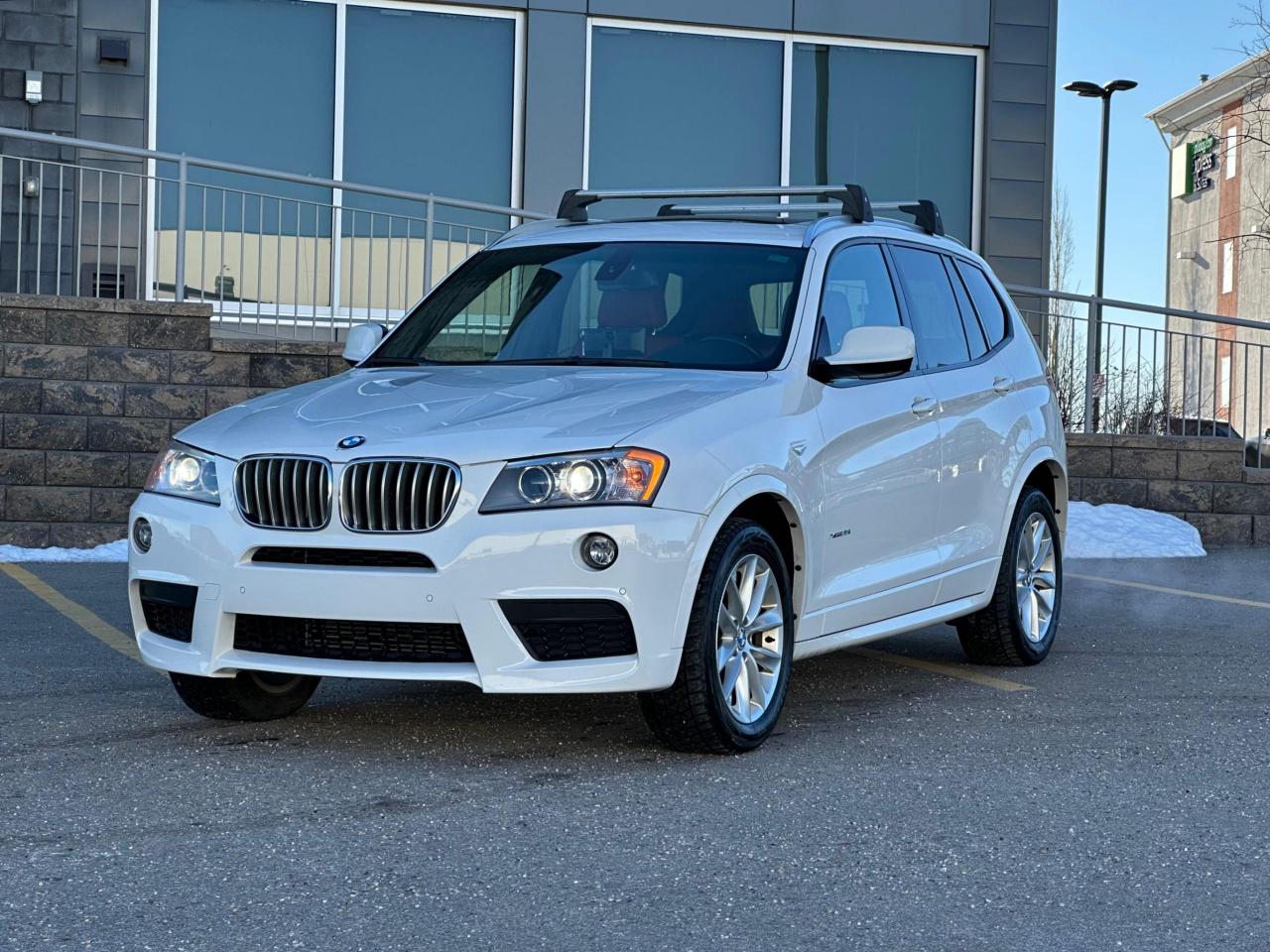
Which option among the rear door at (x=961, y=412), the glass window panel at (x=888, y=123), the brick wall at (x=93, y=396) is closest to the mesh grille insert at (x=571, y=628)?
the rear door at (x=961, y=412)

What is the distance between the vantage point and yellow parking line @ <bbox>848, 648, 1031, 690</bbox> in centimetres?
705

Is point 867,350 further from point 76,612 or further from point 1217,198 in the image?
point 1217,198

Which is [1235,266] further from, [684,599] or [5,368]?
[684,599]

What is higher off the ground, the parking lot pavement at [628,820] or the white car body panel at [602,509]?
the white car body panel at [602,509]

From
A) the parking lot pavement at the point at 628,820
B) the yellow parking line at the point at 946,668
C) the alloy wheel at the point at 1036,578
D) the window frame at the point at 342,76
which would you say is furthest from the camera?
the window frame at the point at 342,76

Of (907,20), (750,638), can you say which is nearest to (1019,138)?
(907,20)

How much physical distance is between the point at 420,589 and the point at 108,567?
679 cm

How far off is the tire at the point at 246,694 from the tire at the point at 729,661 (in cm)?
121

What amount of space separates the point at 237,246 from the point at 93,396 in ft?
7.23

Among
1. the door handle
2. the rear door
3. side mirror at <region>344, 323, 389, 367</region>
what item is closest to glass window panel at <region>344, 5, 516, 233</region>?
the rear door

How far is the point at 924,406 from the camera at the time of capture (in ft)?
21.5

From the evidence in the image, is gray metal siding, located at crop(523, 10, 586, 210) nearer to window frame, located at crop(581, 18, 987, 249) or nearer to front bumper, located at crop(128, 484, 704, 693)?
window frame, located at crop(581, 18, 987, 249)

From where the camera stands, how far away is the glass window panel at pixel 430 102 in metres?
16.1

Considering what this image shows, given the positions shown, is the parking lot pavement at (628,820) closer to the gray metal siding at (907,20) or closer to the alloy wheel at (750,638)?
the alloy wheel at (750,638)
